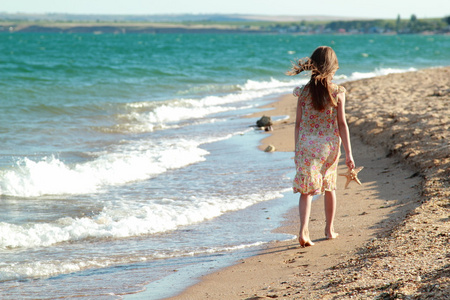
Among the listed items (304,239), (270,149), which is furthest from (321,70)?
(270,149)

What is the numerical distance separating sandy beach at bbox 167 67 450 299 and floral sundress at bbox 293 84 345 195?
567 mm

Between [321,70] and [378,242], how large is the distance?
145 centimetres

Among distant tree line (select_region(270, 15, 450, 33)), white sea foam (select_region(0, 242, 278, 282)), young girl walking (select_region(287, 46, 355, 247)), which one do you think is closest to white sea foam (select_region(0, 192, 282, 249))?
white sea foam (select_region(0, 242, 278, 282))

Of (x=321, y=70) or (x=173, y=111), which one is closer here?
(x=321, y=70)

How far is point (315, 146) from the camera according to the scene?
4566 mm

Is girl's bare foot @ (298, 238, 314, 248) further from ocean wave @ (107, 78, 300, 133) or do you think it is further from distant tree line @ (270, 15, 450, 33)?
distant tree line @ (270, 15, 450, 33)

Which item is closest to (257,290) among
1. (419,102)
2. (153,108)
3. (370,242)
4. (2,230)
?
(370,242)

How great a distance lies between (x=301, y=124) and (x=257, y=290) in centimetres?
155

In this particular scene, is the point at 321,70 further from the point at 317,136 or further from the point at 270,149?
the point at 270,149

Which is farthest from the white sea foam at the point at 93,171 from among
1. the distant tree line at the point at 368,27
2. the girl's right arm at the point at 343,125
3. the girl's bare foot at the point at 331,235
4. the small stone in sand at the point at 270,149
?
the distant tree line at the point at 368,27

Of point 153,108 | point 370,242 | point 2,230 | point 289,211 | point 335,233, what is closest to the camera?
point 370,242

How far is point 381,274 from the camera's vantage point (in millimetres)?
3475

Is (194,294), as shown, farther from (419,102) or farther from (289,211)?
(419,102)

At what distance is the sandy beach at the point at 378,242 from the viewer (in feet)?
11.1
